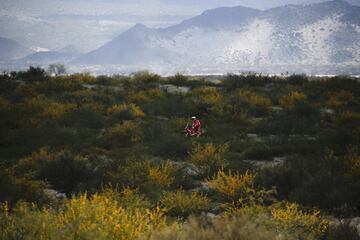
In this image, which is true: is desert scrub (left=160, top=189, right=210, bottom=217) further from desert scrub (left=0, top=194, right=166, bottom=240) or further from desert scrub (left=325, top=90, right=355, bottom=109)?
desert scrub (left=325, top=90, right=355, bottom=109)

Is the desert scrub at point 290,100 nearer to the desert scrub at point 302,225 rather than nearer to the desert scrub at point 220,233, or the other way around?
the desert scrub at point 302,225

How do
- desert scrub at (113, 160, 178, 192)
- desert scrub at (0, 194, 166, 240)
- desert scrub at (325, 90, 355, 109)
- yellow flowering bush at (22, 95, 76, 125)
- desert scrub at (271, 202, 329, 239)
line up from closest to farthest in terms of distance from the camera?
desert scrub at (0, 194, 166, 240)
desert scrub at (271, 202, 329, 239)
desert scrub at (113, 160, 178, 192)
yellow flowering bush at (22, 95, 76, 125)
desert scrub at (325, 90, 355, 109)

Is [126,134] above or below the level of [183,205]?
above

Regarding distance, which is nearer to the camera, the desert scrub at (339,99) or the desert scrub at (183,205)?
the desert scrub at (183,205)

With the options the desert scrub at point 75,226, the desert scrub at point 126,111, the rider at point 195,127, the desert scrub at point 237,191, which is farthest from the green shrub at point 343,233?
the desert scrub at point 126,111

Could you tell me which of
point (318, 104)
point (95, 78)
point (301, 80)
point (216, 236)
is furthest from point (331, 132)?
point (95, 78)

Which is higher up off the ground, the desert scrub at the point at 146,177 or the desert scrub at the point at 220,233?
the desert scrub at the point at 220,233

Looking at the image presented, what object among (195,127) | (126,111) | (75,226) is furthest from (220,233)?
(126,111)

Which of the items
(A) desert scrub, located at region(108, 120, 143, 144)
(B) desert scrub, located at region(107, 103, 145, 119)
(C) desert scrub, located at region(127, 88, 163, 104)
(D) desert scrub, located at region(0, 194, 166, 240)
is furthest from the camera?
(C) desert scrub, located at region(127, 88, 163, 104)

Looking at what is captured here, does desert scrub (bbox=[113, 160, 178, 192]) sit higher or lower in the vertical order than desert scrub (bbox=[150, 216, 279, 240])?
lower

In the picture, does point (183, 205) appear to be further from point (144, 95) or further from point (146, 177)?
point (144, 95)

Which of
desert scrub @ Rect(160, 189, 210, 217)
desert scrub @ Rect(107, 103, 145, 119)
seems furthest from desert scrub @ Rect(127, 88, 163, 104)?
desert scrub @ Rect(160, 189, 210, 217)

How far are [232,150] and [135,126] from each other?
160 inches

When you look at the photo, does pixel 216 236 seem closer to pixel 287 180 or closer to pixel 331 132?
pixel 287 180
